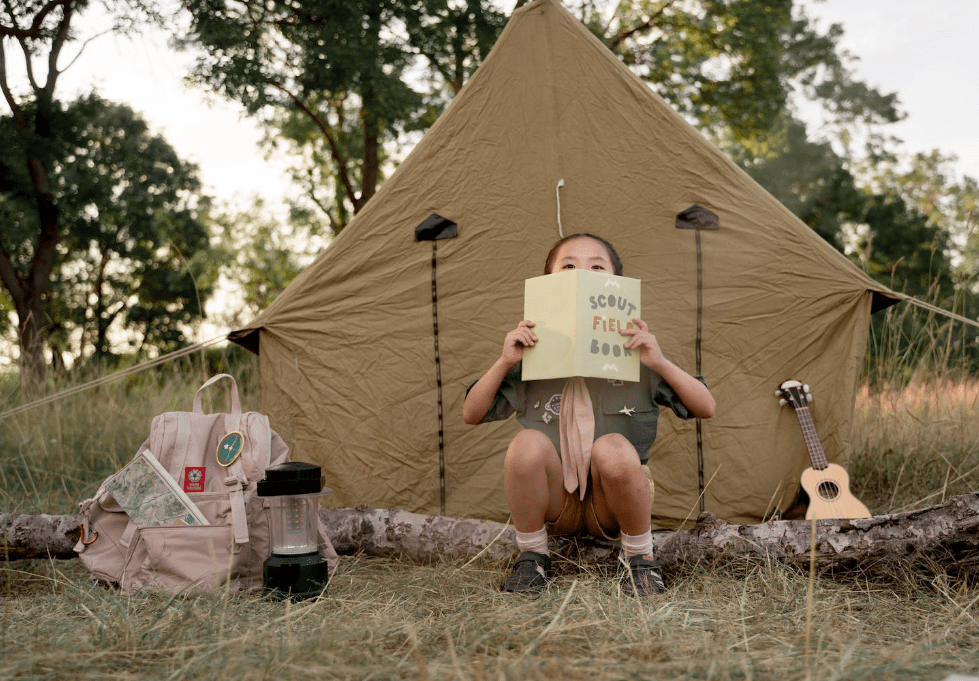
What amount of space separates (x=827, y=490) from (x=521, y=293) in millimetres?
1243

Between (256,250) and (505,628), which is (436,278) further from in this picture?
(256,250)

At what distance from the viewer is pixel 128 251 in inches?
501

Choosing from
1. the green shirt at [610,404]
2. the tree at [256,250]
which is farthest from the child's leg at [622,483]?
the tree at [256,250]

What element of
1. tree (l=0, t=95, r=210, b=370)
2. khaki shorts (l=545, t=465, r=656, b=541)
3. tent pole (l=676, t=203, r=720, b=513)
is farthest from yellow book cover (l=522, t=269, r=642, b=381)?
tree (l=0, t=95, r=210, b=370)

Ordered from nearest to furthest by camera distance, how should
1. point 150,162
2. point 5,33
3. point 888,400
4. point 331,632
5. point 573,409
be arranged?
point 331,632
point 573,409
point 888,400
point 5,33
point 150,162

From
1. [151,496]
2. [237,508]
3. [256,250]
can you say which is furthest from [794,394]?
[256,250]

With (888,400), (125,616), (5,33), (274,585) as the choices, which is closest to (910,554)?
(274,585)

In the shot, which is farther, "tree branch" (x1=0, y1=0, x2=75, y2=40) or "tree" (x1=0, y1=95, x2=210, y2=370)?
"tree" (x1=0, y1=95, x2=210, y2=370)

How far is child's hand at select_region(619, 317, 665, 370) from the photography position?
1812mm

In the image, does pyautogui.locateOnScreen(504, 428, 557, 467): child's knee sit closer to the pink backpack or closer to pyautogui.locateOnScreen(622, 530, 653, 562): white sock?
pyautogui.locateOnScreen(622, 530, 653, 562): white sock

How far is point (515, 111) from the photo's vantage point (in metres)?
2.70

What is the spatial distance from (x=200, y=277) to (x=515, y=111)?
11975mm

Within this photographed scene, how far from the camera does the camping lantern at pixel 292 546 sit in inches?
70.8

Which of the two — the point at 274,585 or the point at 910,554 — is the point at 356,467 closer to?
the point at 274,585
